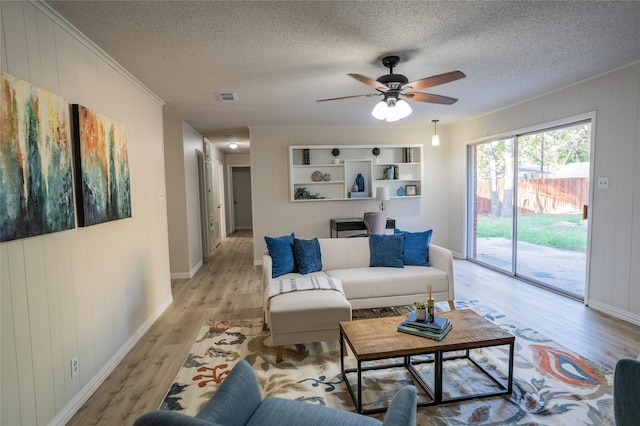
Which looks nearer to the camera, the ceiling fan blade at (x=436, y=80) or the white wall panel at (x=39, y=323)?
the white wall panel at (x=39, y=323)

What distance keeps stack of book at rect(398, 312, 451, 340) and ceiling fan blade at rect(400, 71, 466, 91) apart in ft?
5.70

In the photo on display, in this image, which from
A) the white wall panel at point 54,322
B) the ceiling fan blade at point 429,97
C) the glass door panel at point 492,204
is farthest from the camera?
the glass door panel at point 492,204

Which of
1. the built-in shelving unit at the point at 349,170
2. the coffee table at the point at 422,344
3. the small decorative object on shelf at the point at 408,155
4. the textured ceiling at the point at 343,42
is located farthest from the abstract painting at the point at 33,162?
the small decorative object on shelf at the point at 408,155

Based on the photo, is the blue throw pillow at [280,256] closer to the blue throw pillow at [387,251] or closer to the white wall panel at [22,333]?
the blue throw pillow at [387,251]

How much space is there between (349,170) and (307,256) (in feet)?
9.70

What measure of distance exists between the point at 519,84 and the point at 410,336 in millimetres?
3186

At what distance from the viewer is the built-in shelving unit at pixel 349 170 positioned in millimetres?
6055

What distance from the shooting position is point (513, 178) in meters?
4.96

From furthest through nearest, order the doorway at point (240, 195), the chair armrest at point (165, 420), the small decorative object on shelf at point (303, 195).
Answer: the doorway at point (240, 195) → the small decorative object on shelf at point (303, 195) → the chair armrest at point (165, 420)

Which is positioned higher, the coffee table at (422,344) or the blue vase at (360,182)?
the blue vase at (360,182)

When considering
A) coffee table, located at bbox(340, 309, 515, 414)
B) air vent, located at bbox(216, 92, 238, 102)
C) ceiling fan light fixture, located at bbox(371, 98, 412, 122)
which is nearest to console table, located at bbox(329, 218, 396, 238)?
air vent, located at bbox(216, 92, 238, 102)

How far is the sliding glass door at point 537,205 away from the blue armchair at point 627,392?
124 inches

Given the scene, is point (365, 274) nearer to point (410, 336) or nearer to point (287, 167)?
point (410, 336)

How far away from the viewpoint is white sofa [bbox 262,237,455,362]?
267 centimetres
